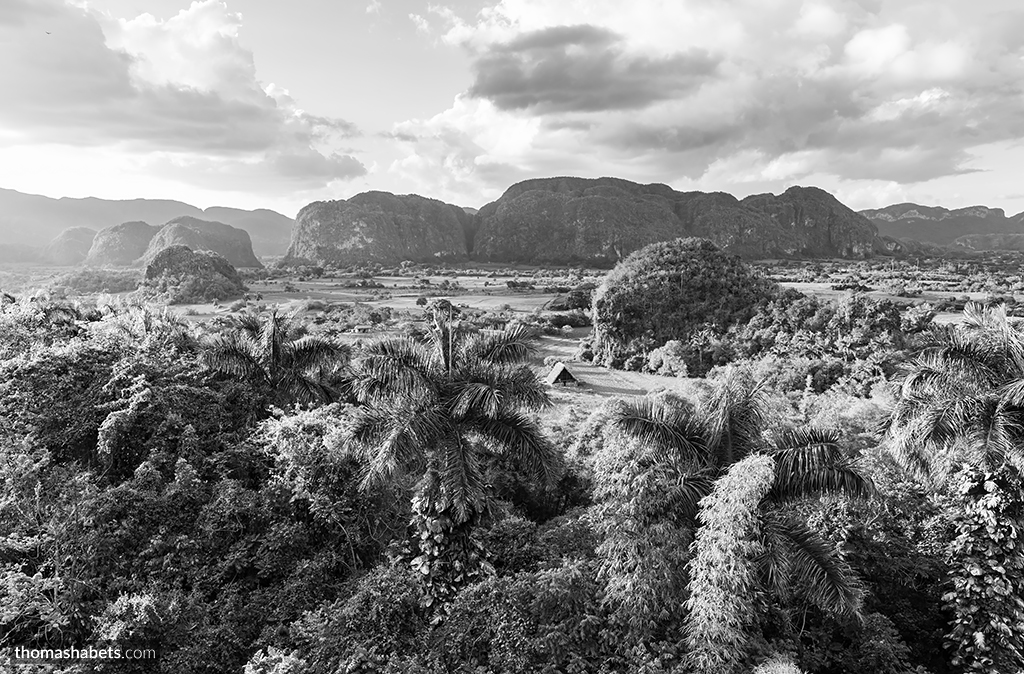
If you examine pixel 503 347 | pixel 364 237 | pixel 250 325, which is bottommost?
pixel 250 325

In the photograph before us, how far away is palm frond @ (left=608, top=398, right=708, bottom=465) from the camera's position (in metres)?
9.15

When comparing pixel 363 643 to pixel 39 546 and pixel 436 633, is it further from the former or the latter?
pixel 39 546

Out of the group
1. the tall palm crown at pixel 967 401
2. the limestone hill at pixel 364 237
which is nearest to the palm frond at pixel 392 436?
the tall palm crown at pixel 967 401

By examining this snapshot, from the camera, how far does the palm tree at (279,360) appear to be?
16.2m

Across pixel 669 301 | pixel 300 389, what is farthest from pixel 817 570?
pixel 669 301

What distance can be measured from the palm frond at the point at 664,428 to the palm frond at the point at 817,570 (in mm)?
1589

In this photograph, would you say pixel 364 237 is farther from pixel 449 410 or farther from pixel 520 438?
pixel 520 438

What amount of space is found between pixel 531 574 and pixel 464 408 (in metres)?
3.40

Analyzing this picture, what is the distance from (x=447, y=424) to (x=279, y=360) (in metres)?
8.49

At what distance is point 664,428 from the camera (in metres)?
9.17

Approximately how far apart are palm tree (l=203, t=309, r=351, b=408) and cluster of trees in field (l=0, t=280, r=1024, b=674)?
98.1 inches

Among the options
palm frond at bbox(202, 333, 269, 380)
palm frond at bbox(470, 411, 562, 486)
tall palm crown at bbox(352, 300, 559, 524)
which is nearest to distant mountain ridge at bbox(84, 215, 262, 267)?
palm frond at bbox(202, 333, 269, 380)

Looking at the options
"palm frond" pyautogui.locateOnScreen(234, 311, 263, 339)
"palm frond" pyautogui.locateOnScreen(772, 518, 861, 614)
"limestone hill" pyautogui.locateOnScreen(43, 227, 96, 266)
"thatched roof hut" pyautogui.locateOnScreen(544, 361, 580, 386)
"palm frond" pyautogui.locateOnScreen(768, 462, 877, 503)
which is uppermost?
"limestone hill" pyautogui.locateOnScreen(43, 227, 96, 266)

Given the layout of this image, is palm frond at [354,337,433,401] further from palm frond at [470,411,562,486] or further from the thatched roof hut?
the thatched roof hut
